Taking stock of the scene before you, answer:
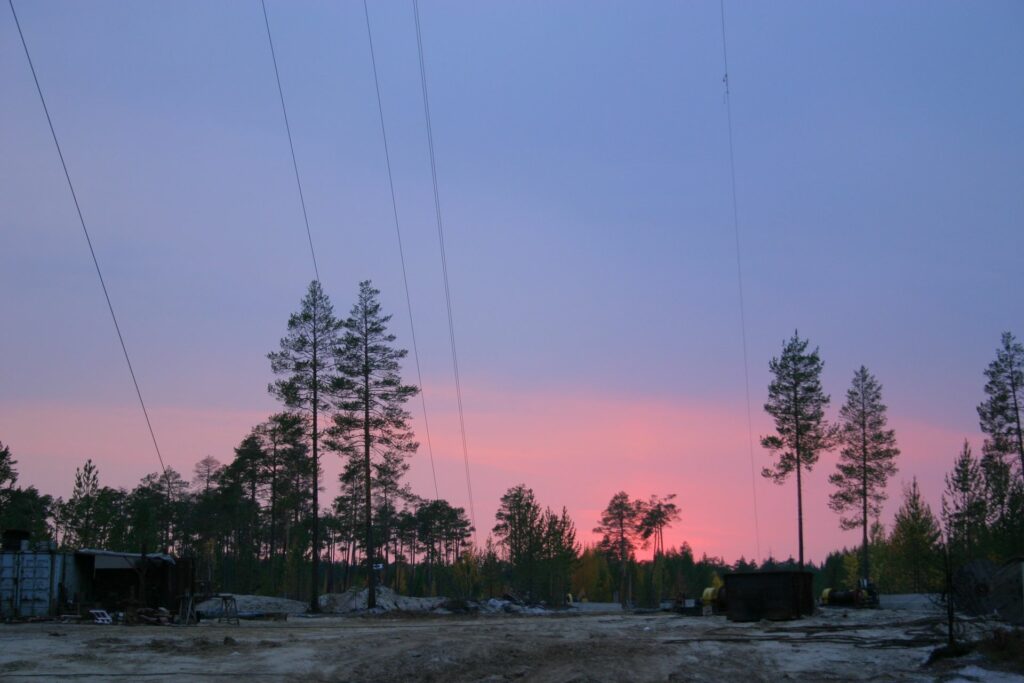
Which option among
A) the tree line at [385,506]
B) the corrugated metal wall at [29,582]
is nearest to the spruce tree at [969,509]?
the tree line at [385,506]

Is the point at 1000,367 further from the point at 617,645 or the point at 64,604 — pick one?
the point at 64,604

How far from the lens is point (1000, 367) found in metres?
61.3

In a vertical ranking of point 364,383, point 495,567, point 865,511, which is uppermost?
point 364,383

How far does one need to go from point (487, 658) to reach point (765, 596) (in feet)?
56.5

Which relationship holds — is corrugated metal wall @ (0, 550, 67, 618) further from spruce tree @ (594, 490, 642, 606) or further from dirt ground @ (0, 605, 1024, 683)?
spruce tree @ (594, 490, 642, 606)

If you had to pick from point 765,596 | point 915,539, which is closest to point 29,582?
point 765,596

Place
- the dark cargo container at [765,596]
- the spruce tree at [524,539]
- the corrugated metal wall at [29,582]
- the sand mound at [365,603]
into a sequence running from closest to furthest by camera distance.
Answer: the dark cargo container at [765,596] → the corrugated metal wall at [29,582] → the sand mound at [365,603] → the spruce tree at [524,539]

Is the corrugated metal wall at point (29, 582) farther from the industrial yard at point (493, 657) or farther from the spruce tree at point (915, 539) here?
the spruce tree at point (915, 539)

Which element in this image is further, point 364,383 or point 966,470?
point 364,383

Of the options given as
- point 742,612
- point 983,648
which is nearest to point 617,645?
point 983,648

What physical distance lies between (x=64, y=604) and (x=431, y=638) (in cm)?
2057

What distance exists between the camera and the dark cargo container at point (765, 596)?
111 feet

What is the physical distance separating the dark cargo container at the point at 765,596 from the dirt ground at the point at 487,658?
7.85m

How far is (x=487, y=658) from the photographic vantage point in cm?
2008
